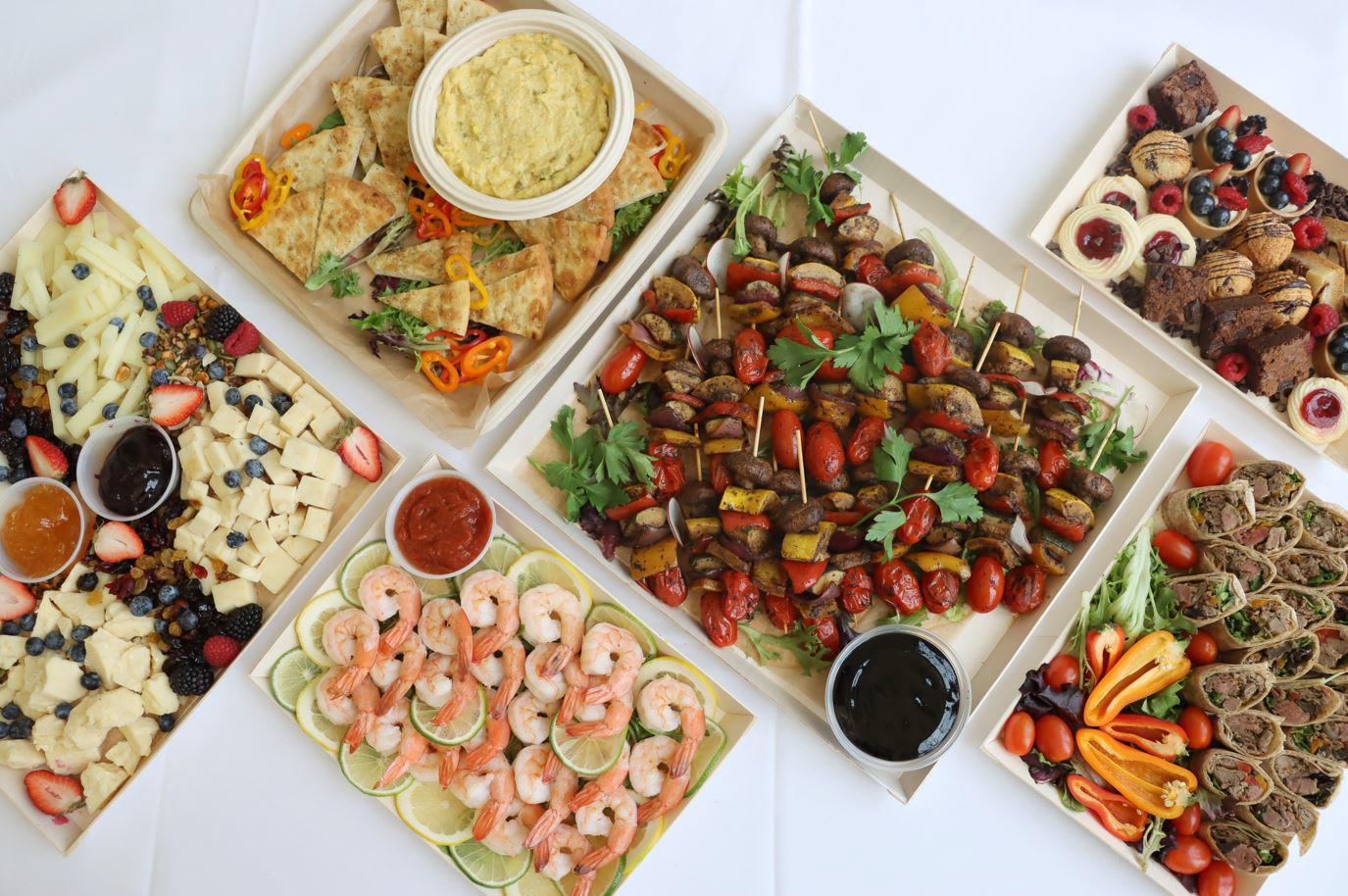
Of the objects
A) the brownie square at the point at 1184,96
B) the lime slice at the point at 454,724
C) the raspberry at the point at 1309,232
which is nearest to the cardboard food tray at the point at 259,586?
the lime slice at the point at 454,724

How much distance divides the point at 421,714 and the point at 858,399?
1972 millimetres

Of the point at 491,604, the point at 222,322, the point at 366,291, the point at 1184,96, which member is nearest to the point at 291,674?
the point at 491,604

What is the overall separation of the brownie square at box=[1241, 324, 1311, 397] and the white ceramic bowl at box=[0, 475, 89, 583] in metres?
4.53

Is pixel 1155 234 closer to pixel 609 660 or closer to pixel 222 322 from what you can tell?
pixel 609 660

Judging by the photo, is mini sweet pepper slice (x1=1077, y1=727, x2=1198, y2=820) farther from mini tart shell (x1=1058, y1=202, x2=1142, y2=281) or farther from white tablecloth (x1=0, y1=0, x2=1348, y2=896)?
mini tart shell (x1=1058, y1=202, x2=1142, y2=281)

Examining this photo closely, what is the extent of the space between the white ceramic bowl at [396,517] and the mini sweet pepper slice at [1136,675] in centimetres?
232

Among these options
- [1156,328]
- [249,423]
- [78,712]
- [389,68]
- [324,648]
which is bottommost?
[78,712]

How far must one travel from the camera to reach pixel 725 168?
343 cm

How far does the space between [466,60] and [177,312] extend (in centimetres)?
146

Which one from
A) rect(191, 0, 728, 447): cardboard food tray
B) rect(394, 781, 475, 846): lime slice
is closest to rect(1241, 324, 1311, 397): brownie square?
rect(191, 0, 728, 447): cardboard food tray

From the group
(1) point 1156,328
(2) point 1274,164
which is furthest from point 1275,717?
(2) point 1274,164

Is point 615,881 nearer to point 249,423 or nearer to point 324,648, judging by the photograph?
point 324,648

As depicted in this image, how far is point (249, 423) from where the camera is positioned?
122 inches

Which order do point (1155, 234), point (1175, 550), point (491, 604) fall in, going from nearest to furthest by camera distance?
→ 1. point (491, 604)
2. point (1175, 550)
3. point (1155, 234)
